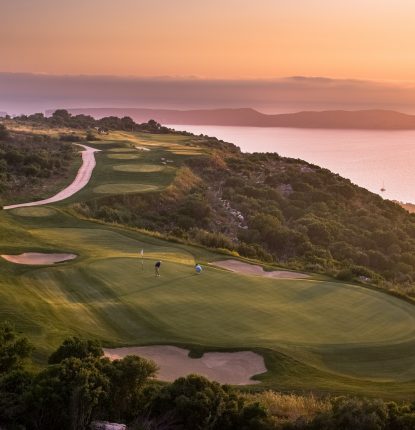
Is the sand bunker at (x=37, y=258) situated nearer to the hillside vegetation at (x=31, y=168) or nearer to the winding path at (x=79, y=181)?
the winding path at (x=79, y=181)

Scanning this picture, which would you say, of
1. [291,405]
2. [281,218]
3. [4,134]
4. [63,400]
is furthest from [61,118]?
[63,400]

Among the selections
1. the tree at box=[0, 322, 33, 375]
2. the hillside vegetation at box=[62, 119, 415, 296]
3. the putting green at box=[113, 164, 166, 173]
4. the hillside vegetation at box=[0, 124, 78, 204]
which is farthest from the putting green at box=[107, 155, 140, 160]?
the tree at box=[0, 322, 33, 375]

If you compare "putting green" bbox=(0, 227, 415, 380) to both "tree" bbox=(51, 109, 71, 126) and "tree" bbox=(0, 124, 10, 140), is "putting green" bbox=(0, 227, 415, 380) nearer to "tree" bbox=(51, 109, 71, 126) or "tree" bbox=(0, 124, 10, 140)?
"tree" bbox=(0, 124, 10, 140)

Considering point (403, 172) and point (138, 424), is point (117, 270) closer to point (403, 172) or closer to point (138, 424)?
point (138, 424)

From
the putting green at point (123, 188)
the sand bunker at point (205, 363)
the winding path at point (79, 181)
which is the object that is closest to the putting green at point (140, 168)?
the winding path at point (79, 181)

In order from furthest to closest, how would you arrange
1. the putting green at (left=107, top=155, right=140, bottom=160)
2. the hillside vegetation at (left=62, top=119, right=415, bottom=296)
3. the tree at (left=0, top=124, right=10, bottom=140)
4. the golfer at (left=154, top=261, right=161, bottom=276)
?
the tree at (left=0, top=124, right=10, bottom=140) → the putting green at (left=107, top=155, right=140, bottom=160) → the hillside vegetation at (left=62, top=119, right=415, bottom=296) → the golfer at (left=154, top=261, right=161, bottom=276)

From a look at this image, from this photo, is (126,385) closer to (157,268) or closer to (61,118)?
(157,268)
